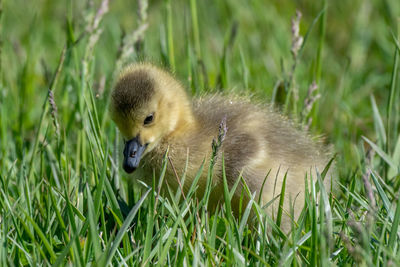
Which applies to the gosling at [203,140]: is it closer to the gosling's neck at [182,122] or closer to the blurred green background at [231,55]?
the gosling's neck at [182,122]

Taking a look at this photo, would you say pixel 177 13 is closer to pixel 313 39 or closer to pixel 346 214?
pixel 313 39

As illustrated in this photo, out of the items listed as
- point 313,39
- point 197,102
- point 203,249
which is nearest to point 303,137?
point 197,102

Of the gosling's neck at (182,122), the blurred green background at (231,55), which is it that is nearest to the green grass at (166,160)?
the blurred green background at (231,55)

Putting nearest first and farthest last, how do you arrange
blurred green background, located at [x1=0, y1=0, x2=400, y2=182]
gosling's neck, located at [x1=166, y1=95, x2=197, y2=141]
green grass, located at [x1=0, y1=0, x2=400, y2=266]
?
green grass, located at [x1=0, y1=0, x2=400, y2=266] < gosling's neck, located at [x1=166, y1=95, x2=197, y2=141] < blurred green background, located at [x1=0, y1=0, x2=400, y2=182]

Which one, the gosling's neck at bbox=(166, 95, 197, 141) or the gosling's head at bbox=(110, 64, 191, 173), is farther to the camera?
the gosling's neck at bbox=(166, 95, 197, 141)

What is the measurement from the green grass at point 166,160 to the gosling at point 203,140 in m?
0.08

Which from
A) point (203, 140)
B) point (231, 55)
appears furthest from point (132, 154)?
point (231, 55)

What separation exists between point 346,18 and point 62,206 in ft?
11.0

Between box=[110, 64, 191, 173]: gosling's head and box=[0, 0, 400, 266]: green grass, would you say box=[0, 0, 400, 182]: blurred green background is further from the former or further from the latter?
box=[110, 64, 191, 173]: gosling's head

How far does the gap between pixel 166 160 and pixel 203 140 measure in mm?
354

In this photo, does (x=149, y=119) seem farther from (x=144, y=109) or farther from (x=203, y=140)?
(x=203, y=140)

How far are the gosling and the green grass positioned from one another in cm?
8

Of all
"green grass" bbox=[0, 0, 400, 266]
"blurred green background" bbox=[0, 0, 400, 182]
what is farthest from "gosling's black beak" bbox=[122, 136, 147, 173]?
"blurred green background" bbox=[0, 0, 400, 182]

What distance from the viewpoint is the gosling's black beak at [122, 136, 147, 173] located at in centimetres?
226
